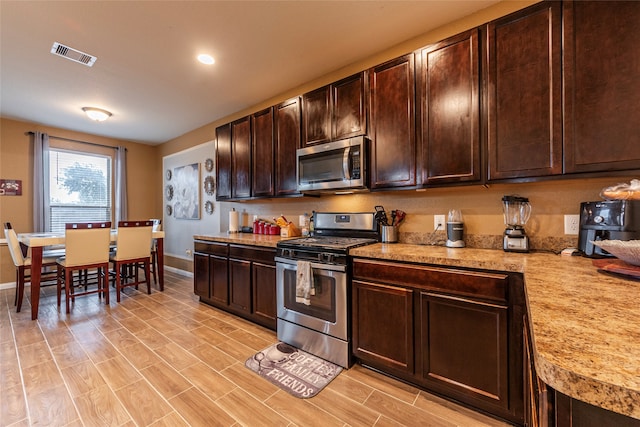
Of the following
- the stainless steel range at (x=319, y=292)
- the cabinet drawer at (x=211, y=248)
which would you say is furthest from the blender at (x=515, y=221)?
the cabinet drawer at (x=211, y=248)

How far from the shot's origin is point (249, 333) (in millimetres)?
2668

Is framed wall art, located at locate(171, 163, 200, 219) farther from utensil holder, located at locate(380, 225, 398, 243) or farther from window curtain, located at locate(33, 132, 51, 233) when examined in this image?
utensil holder, located at locate(380, 225, 398, 243)

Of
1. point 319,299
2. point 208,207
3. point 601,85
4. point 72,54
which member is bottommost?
point 319,299

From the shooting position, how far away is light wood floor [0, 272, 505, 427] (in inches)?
62.3

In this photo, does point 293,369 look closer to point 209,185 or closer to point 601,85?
point 601,85

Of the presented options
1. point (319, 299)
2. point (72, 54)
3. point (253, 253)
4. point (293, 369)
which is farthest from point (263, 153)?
point (293, 369)

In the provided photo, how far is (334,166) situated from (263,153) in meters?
1.09

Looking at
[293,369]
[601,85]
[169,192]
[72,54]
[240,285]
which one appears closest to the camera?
[601,85]

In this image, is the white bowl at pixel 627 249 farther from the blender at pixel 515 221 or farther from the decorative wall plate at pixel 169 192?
the decorative wall plate at pixel 169 192

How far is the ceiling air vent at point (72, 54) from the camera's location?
2463 millimetres

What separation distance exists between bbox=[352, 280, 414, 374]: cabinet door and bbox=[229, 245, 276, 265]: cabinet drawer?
0.93 meters

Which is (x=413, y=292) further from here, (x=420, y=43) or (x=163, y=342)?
(x=163, y=342)

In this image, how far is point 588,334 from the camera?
0.59 m

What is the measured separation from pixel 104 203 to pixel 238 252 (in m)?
4.13
